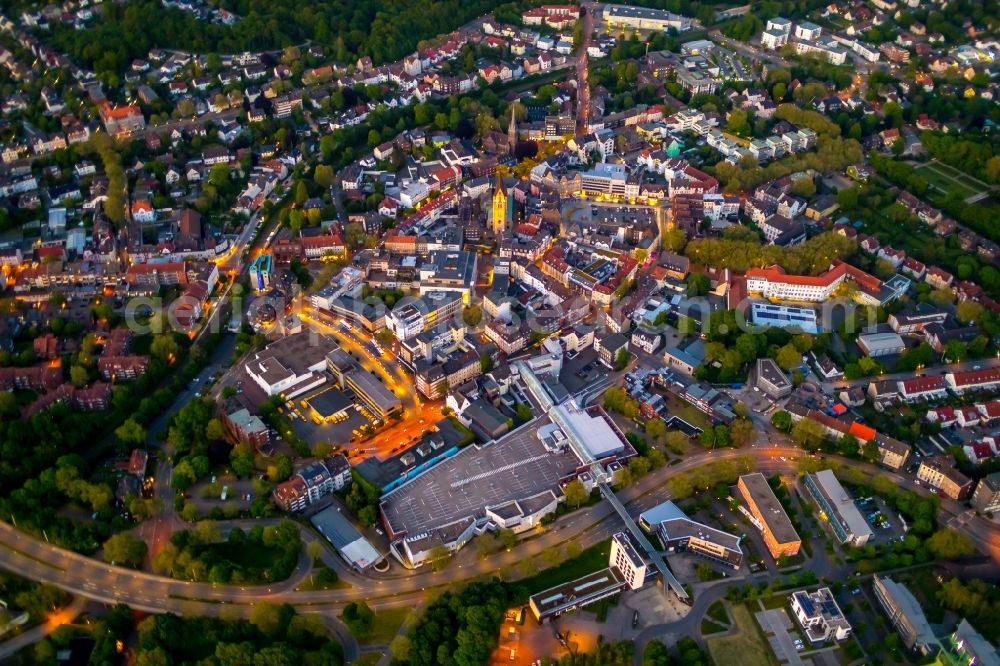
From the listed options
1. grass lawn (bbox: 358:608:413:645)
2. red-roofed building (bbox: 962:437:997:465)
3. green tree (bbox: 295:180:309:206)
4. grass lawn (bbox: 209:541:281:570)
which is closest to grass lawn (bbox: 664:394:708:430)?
red-roofed building (bbox: 962:437:997:465)

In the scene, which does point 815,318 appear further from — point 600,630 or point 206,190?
point 206,190

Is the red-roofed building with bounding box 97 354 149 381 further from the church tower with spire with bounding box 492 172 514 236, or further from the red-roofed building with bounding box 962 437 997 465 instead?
the red-roofed building with bounding box 962 437 997 465

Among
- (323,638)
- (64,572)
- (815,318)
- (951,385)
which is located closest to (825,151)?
(815,318)

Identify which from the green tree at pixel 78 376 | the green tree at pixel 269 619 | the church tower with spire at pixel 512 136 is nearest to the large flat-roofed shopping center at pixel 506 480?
the green tree at pixel 269 619

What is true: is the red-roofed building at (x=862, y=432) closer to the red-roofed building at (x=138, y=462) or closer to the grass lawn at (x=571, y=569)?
the grass lawn at (x=571, y=569)

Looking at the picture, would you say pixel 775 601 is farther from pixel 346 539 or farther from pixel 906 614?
pixel 346 539
